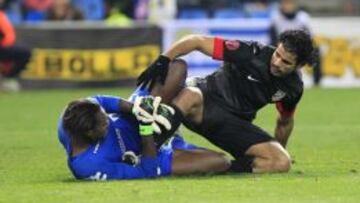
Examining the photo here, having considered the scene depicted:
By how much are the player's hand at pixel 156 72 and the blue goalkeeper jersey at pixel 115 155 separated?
0.38m

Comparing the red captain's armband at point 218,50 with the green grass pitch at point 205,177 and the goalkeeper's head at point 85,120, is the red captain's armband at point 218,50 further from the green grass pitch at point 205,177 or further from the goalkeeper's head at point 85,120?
the goalkeeper's head at point 85,120

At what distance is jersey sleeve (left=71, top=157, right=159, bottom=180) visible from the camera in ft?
31.9

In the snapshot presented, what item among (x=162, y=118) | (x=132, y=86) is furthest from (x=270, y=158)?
(x=132, y=86)

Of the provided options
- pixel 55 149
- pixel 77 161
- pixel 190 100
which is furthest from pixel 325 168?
pixel 55 149

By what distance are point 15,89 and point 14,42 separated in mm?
933

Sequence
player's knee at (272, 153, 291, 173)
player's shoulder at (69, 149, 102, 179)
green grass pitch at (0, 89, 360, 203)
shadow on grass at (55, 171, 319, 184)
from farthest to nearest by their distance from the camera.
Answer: player's knee at (272, 153, 291, 173)
shadow on grass at (55, 171, 319, 184)
player's shoulder at (69, 149, 102, 179)
green grass pitch at (0, 89, 360, 203)

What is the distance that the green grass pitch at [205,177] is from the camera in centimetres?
868

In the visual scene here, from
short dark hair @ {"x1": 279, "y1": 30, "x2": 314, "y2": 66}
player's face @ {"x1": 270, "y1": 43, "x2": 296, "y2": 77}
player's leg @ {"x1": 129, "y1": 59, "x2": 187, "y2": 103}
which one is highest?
short dark hair @ {"x1": 279, "y1": 30, "x2": 314, "y2": 66}

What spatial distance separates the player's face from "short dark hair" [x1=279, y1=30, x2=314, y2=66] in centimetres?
4

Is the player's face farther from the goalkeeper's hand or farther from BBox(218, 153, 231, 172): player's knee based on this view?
the goalkeeper's hand

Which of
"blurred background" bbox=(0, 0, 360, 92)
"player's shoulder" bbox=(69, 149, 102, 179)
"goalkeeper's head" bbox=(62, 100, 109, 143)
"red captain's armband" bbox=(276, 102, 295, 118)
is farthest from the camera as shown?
"blurred background" bbox=(0, 0, 360, 92)

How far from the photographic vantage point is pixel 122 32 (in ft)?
78.4

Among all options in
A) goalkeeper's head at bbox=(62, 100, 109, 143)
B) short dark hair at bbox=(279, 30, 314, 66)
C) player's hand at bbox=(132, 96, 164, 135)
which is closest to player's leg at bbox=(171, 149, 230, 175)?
A: player's hand at bbox=(132, 96, 164, 135)

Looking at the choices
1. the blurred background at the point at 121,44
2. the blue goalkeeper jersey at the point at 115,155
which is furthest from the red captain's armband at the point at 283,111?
the blurred background at the point at 121,44
